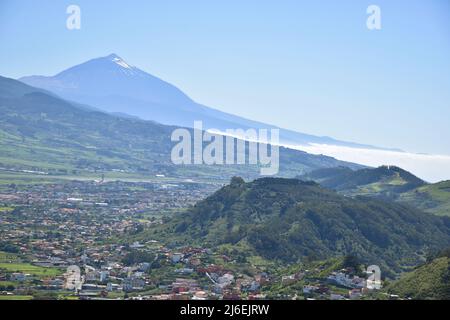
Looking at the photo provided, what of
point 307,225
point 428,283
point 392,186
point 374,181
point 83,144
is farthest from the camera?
point 83,144

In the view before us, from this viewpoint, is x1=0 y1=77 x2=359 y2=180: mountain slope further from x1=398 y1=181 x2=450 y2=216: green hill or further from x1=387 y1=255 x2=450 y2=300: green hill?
x1=387 y1=255 x2=450 y2=300: green hill

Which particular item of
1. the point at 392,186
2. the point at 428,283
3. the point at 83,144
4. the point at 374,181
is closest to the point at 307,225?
the point at 428,283

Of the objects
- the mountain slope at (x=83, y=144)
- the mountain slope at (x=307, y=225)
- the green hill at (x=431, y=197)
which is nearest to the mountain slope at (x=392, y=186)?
the green hill at (x=431, y=197)

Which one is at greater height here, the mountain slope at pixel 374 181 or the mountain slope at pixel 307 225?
the mountain slope at pixel 374 181

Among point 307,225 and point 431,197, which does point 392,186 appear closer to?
point 431,197

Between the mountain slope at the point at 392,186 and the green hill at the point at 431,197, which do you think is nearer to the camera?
the green hill at the point at 431,197

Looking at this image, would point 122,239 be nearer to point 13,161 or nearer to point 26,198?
point 26,198

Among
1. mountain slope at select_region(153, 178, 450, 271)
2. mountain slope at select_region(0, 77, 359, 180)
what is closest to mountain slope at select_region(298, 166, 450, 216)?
mountain slope at select_region(153, 178, 450, 271)

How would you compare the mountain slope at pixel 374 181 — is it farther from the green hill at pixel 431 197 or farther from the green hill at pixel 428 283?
the green hill at pixel 428 283
